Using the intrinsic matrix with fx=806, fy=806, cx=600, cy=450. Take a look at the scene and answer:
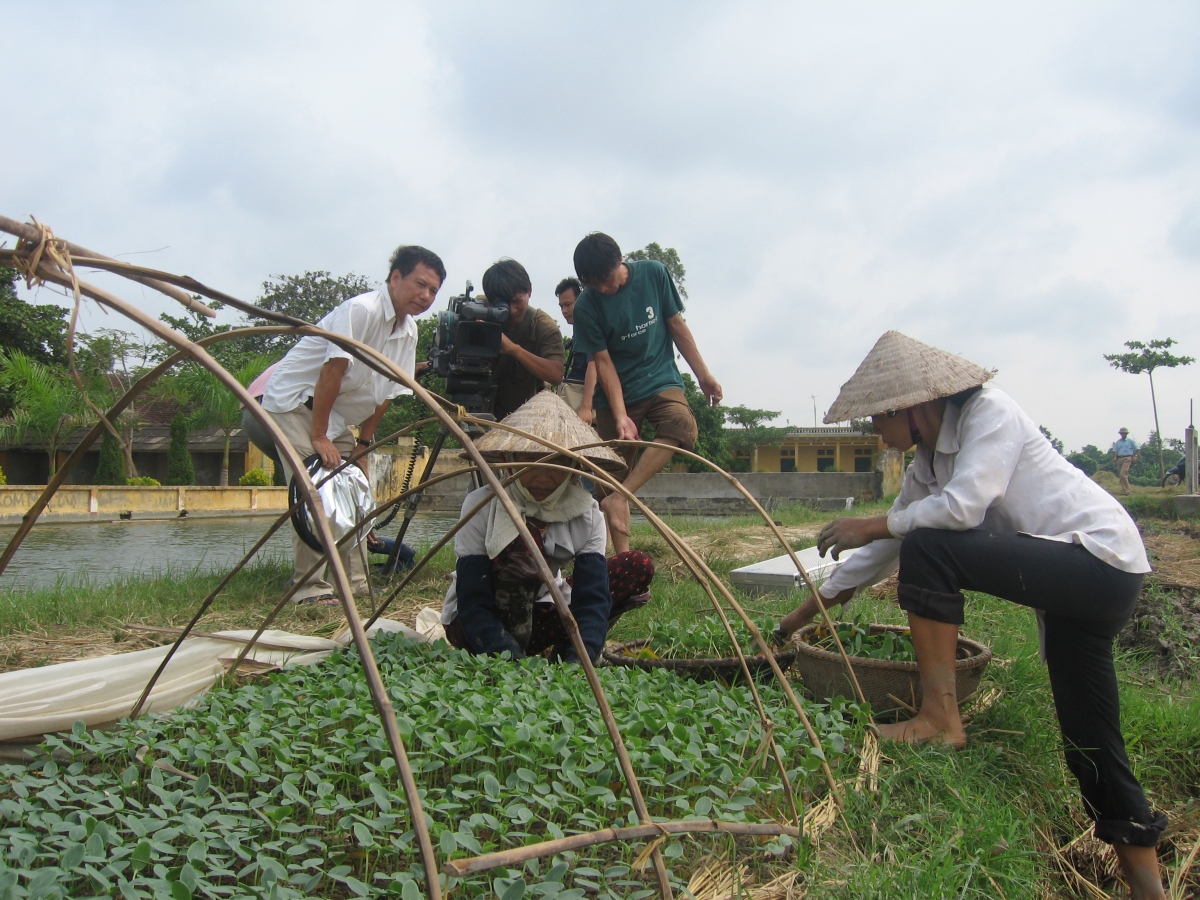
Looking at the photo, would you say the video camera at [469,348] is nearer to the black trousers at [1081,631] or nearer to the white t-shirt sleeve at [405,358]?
the white t-shirt sleeve at [405,358]

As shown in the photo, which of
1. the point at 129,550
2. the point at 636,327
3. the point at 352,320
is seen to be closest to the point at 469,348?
the point at 352,320

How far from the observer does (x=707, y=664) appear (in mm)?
2230

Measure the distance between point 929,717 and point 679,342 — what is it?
210 centimetres

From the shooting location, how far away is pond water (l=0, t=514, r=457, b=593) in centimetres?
413

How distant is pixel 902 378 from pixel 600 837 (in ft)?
4.13

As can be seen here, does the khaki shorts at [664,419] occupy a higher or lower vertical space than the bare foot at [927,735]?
higher

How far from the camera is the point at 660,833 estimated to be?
3.82 ft

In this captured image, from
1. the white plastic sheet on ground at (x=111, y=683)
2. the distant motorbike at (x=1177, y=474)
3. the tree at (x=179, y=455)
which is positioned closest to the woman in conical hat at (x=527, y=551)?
the white plastic sheet on ground at (x=111, y=683)

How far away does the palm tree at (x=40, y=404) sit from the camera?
466 inches

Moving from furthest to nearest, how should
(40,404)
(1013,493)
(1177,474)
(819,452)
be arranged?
(819,452) < (1177,474) < (40,404) < (1013,493)

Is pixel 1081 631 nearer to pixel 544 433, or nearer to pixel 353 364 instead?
pixel 544 433

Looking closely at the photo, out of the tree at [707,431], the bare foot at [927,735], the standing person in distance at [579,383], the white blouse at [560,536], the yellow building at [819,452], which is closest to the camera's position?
the bare foot at [927,735]

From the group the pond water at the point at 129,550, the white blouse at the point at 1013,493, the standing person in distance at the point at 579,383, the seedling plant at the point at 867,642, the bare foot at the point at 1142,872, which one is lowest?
the bare foot at the point at 1142,872

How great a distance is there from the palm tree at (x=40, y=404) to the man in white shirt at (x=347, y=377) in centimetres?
908
